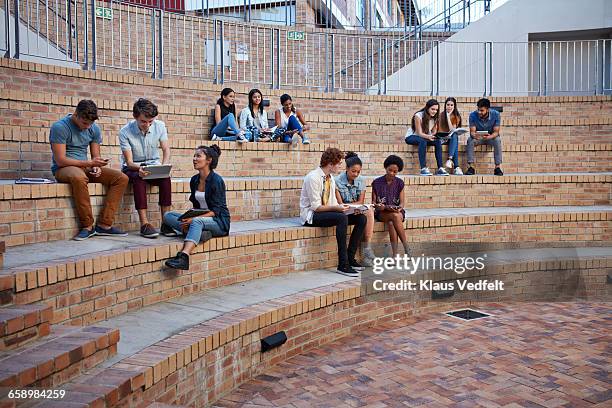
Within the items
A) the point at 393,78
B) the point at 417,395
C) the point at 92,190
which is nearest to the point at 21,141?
the point at 92,190

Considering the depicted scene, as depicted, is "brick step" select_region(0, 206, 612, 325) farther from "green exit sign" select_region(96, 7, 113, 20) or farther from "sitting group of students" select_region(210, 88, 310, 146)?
"green exit sign" select_region(96, 7, 113, 20)

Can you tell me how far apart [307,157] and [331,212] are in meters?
2.70

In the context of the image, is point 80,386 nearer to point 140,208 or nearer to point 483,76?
point 140,208

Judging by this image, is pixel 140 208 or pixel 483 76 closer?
pixel 140 208

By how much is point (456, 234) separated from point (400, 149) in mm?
2694

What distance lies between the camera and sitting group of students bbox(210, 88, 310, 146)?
385 inches

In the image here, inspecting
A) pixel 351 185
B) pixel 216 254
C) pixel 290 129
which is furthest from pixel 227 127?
pixel 216 254

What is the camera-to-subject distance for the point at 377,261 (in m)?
7.74

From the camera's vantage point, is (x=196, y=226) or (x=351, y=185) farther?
(x=351, y=185)

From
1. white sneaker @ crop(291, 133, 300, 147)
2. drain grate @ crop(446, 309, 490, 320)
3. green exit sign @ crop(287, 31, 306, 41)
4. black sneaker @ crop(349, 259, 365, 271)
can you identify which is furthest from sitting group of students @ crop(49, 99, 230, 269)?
green exit sign @ crop(287, 31, 306, 41)

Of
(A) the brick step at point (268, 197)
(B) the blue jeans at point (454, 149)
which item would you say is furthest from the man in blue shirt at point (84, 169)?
(B) the blue jeans at point (454, 149)

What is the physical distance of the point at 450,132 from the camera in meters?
10.7

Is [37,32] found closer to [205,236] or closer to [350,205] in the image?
[205,236]

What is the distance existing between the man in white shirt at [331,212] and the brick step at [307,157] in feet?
6.58
